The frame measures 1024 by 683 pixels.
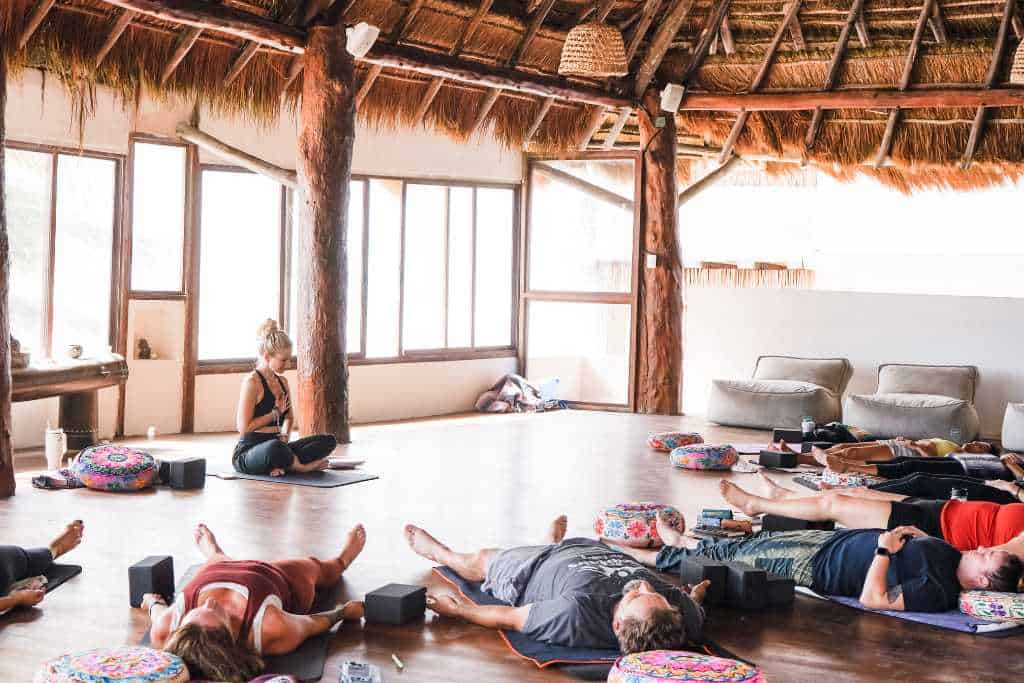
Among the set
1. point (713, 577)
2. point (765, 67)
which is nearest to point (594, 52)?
point (765, 67)

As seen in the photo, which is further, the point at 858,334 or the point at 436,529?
the point at 858,334

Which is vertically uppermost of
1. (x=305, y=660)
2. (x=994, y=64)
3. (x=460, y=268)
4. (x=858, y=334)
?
(x=994, y=64)

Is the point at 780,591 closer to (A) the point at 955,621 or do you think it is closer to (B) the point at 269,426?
(A) the point at 955,621

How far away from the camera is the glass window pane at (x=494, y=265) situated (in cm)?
1143

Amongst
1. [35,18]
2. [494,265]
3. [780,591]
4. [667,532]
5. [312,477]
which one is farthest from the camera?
[494,265]

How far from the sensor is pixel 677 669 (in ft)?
10.4

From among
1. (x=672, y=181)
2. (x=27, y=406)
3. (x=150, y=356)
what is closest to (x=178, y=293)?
(x=150, y=356)

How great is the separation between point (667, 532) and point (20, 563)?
8.30ft

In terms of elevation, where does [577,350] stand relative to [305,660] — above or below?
above

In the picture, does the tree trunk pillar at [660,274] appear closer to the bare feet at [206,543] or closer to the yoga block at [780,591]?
the yoga block at [780,591]

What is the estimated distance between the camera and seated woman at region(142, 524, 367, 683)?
3238 mm

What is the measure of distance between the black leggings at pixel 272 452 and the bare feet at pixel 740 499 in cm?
244

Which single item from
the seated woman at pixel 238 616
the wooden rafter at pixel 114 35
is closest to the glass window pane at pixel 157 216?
the wooden rafter at pixel 114 35

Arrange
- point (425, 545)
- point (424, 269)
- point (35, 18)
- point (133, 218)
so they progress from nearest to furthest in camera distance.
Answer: point (425, 545) < point (35, 18) < point (133, 218) < point (424, 269)
